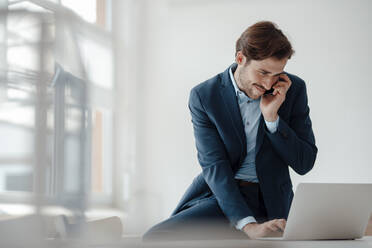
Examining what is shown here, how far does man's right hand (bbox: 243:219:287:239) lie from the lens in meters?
1.20

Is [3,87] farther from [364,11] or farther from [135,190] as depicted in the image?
[364,11]

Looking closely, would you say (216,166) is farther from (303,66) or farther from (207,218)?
(303,66)

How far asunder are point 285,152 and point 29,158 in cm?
124

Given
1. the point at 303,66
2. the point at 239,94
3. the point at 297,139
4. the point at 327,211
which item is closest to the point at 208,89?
the point at 239,94

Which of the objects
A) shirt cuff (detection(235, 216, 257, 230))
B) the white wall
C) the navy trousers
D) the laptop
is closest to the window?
the laptop

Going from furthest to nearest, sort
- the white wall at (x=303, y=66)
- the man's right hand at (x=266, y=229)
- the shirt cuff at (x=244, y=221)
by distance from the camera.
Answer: the white wall at (x=303, y=66)
the shirt cuff at (x=244, y=221)
the man's right hand at (x=266, y=229)

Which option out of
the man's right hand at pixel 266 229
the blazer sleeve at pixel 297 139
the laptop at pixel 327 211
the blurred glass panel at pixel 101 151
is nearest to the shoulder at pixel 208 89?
the blazer sleeve at pixel 297 139

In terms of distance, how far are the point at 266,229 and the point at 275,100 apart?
495 millimetres

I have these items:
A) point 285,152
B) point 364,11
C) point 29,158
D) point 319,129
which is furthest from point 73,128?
point 364,11

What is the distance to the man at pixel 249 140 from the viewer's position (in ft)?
5.04

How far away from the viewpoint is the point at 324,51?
8.50 feet

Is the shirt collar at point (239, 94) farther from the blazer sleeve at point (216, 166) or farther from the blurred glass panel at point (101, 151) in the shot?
the blurred glass panel at point (101, 151)

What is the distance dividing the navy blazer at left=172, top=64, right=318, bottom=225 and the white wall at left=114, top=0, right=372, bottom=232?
82cm

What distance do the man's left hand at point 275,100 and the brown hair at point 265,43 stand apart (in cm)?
9
